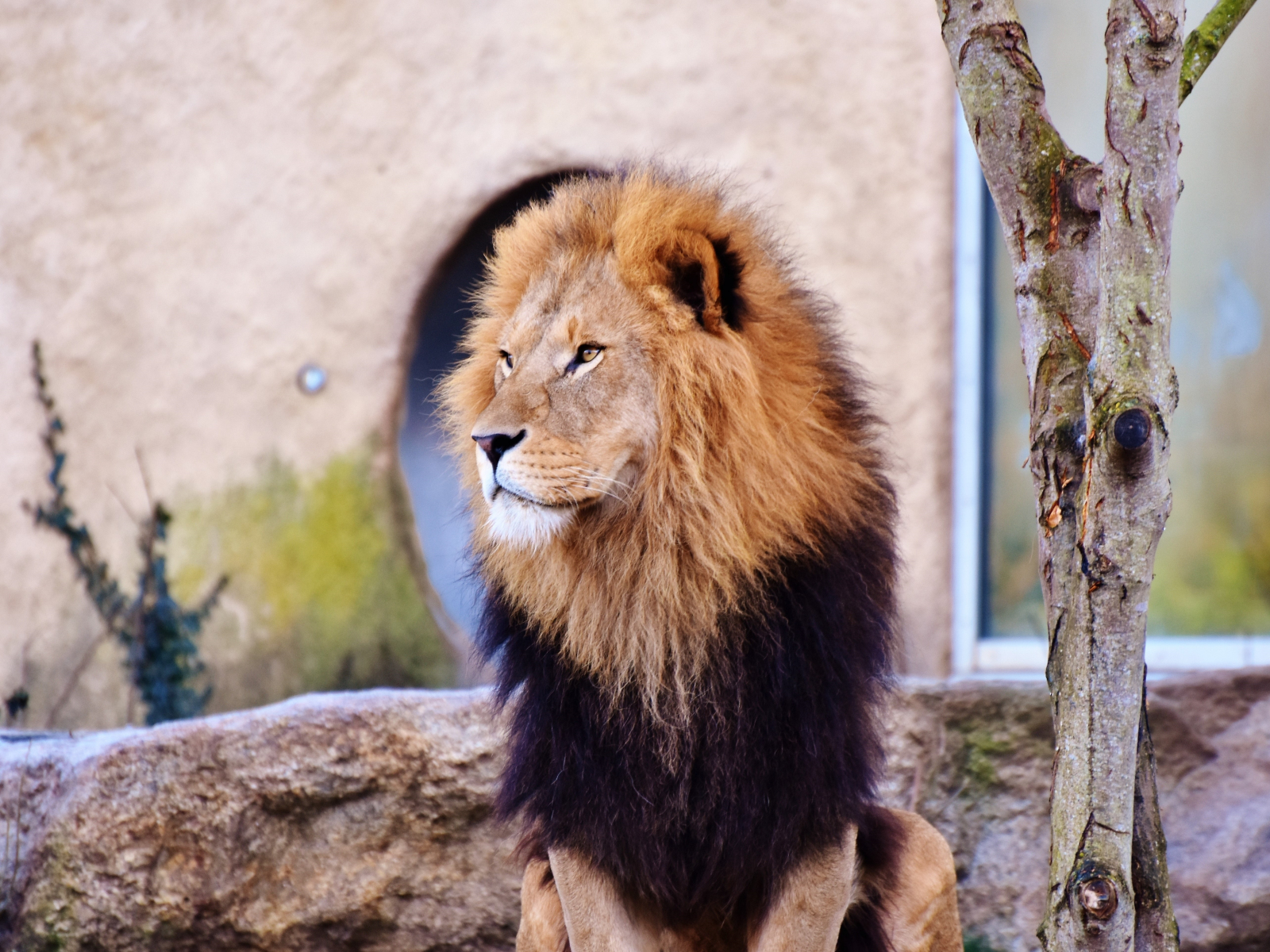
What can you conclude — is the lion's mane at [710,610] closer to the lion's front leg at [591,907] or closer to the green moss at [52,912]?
the lion's front leg at [591,907]

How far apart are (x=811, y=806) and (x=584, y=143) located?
3.08m

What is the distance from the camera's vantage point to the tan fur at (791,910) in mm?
2096

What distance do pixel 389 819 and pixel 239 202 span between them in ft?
8.68

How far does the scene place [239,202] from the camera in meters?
4.71

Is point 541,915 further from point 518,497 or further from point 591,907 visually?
point 518,497

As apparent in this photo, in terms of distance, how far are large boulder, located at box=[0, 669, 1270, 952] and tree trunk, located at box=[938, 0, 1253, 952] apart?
1119 mm

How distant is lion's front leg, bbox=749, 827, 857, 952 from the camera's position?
209 centimetres

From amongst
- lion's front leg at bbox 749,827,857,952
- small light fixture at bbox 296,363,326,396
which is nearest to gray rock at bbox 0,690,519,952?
lion's front leg at bbox 749,827,857,952

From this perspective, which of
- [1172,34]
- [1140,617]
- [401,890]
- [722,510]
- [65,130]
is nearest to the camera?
[1172,34]

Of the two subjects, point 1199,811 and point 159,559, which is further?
point 159,559

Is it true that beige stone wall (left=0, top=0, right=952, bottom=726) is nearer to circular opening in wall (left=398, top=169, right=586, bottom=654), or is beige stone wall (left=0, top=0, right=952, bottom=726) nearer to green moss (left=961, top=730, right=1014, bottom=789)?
circular opening in wall (left=398, top=169, right=586, bottom=654)

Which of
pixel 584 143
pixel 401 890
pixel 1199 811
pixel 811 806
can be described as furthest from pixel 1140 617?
pixel 584 143

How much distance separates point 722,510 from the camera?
2.06 meters

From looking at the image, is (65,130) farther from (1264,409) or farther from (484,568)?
(1264,409)
